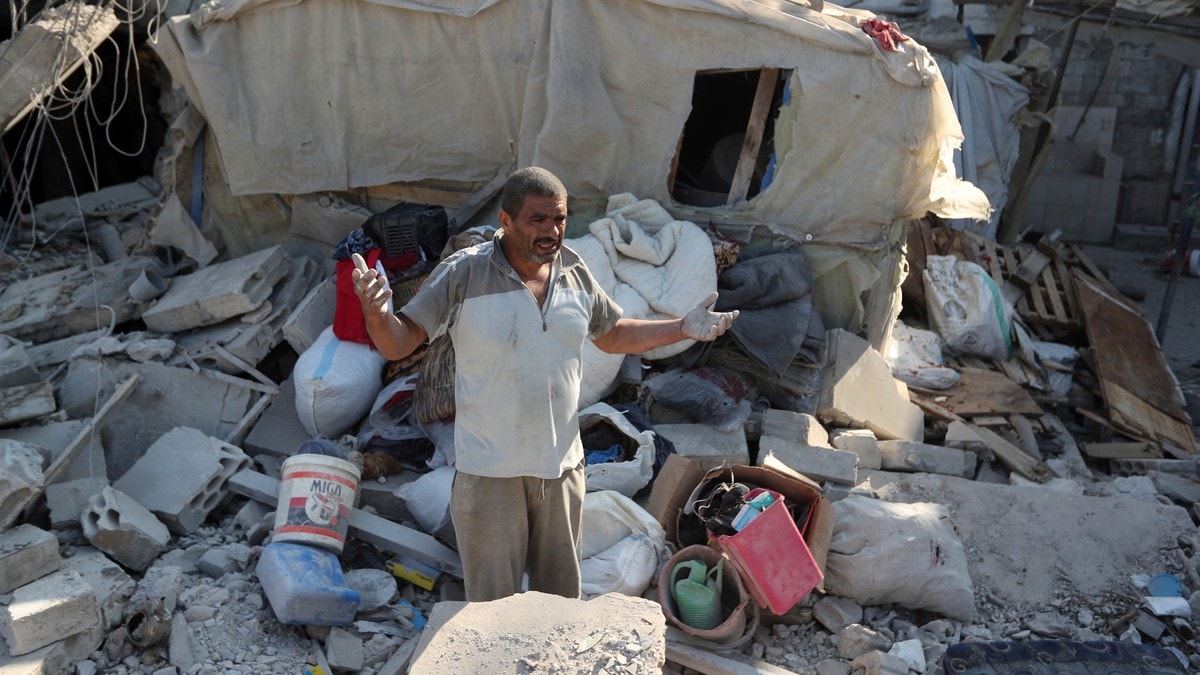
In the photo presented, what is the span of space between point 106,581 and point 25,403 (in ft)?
4.66

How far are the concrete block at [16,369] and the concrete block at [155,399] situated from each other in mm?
236

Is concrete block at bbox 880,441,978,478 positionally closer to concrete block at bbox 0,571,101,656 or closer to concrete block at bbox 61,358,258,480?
concrete block at bbox 61,358,258,480

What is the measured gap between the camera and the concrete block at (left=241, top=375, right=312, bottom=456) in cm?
545

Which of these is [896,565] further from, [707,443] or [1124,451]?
[1124,451]

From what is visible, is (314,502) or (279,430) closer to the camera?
(314,502)

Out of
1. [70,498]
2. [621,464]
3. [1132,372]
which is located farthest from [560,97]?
[1132,372]

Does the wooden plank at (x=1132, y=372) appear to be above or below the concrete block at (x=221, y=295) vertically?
below

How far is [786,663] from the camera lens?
13.8ft

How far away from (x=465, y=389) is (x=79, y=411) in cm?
347

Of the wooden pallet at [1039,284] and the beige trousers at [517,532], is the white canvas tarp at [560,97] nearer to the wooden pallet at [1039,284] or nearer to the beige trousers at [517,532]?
the wooden pallet at [1039,284]

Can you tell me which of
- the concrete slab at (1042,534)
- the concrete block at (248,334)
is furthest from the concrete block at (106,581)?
the concrete slab at (1042,534)

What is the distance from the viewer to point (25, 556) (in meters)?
4.02

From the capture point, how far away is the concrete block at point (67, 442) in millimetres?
4984

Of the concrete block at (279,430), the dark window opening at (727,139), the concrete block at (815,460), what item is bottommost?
the concrete block at (279,430)
